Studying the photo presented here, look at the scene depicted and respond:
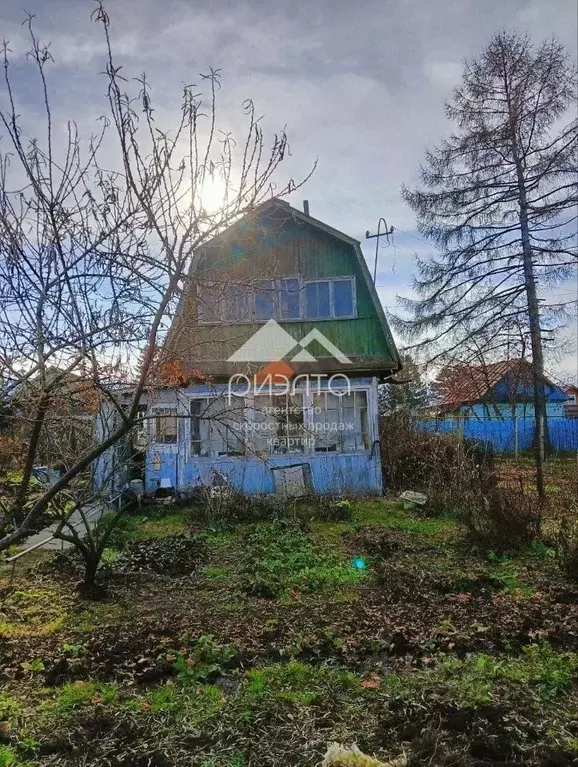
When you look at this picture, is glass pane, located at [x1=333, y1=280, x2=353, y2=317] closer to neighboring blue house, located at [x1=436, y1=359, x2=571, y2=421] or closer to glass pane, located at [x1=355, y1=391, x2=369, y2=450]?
glass pane, located at [x1=355, y1=391, x2=369, y2=450]

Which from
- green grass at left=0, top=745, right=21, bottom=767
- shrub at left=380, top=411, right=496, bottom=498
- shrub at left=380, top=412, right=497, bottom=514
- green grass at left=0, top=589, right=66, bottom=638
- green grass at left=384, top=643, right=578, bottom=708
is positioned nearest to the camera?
green grass at left=0, top=745, right=21, bottom=767

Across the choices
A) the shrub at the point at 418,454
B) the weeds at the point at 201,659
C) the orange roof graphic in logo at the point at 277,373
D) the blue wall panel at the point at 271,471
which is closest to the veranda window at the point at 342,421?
the blue wall panel at the point at 271,471

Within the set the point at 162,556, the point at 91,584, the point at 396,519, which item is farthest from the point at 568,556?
the point at 91,584

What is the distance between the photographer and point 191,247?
339 cm

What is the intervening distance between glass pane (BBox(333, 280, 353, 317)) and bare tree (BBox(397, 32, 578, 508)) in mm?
2481

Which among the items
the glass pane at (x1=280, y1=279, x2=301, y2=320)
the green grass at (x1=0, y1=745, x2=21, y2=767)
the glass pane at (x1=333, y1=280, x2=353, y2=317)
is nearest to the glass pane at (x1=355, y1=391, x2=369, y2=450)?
the glass pane at (x1=333, y1=280, x2=353, y2=317)

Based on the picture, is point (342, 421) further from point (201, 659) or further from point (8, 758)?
point (8, 758)

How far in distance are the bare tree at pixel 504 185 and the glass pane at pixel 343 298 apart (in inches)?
97.7

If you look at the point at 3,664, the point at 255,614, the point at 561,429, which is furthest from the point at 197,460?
the point at 561,429

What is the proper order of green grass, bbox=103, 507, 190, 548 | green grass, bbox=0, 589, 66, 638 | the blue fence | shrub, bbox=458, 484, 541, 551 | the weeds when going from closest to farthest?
1. the weeds
2. green grass, bbox=0, 589, 66, 638
3. shrub, bbox=458, 484, 541, 551
4. green grass, bbox=103, 507, 190, 548
5. the blue fence

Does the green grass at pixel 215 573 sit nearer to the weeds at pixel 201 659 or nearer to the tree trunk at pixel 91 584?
the tree trunk at pixel 91 584

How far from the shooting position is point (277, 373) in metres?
12.7

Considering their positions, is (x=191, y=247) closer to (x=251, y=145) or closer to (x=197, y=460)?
(x=251, y=145)

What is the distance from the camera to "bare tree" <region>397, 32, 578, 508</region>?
11.0m
